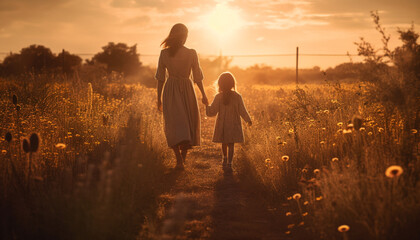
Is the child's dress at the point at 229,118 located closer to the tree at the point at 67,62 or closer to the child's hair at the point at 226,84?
the child's hair at the point at 226,84

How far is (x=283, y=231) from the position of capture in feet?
12.0

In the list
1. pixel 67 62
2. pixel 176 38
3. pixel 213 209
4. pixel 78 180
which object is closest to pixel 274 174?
pixel 213 209

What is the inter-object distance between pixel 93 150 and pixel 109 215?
9.24 ft

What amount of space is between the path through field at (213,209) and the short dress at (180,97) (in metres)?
0.61

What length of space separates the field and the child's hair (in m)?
0.96

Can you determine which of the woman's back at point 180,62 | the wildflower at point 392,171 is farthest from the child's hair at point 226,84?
the wildflower at point 392,171

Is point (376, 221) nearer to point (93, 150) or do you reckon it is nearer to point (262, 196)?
point (262, 196)

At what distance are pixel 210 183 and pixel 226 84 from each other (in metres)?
1.73

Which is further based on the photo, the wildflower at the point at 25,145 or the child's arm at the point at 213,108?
the child's arm at the point at 213,108

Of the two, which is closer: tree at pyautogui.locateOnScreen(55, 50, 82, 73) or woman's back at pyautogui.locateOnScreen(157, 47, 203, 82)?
woman's back at pyautogui.locateOnScreen(157, 47, 203, 82)

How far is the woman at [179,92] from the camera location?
589 centimetres

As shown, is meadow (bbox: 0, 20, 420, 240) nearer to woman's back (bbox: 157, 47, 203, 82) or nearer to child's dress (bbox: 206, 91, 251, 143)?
child's dress (bbox: 206, 91, 251, 143)

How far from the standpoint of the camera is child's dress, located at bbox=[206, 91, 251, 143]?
20.4 ft

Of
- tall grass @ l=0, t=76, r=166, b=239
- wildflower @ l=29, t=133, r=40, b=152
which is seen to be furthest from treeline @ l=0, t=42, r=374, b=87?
wildflower @ l=29, t=133, r=40, b=152
